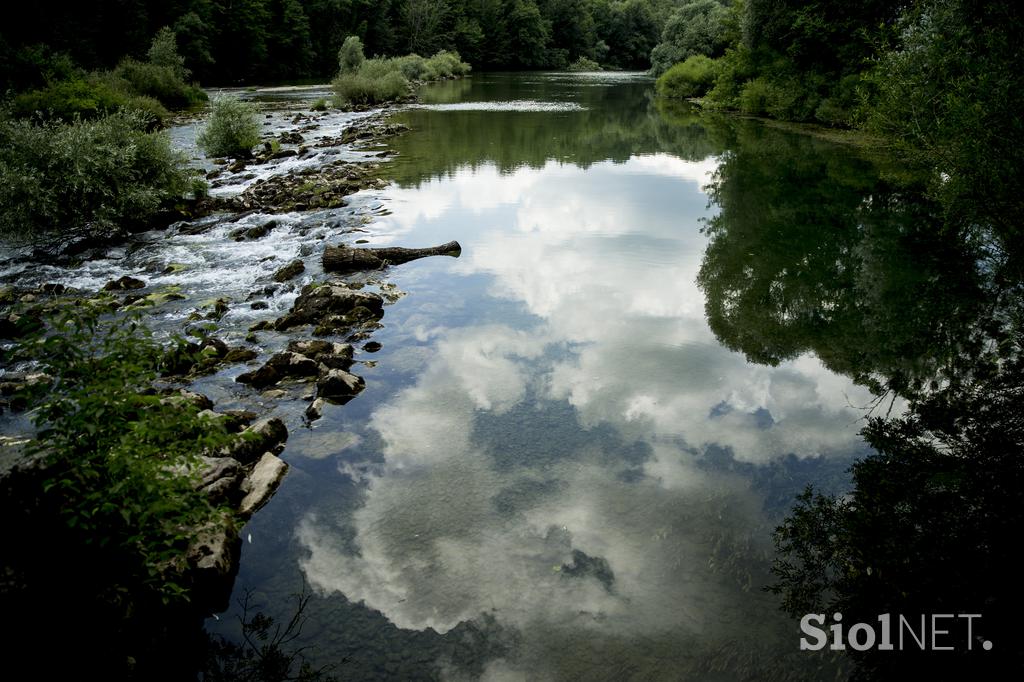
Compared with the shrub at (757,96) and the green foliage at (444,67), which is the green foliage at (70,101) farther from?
the green foliage at (444,67)

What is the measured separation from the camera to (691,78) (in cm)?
6550

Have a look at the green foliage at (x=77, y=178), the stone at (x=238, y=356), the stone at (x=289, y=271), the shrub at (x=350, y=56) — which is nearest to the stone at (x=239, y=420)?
the stone at (x=238, y=356)

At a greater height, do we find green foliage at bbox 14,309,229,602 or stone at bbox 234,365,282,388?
green foliage at bbox 14,309,229,602

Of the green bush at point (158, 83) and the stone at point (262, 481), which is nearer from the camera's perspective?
the stone at point (262, 481)

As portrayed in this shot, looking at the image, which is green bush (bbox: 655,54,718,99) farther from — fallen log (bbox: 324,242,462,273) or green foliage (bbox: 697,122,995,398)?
fallen log (bbox: 324,242,462,273)

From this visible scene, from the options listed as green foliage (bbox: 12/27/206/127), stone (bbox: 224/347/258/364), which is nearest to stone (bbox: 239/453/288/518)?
stone (bbox: 224/347/258/364)

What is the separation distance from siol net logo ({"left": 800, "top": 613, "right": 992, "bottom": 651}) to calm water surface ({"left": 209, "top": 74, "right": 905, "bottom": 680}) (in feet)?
0.78

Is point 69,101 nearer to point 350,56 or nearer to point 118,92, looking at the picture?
point 118,92

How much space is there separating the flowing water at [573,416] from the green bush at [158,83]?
3786cm

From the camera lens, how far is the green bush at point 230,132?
1284 inches

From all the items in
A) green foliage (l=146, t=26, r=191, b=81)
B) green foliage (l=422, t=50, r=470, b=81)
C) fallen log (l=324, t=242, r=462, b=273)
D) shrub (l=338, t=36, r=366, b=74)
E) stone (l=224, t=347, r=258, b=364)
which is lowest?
stone (l=224, t=347, r=258, b=364)

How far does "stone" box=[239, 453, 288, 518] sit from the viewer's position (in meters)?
8.04

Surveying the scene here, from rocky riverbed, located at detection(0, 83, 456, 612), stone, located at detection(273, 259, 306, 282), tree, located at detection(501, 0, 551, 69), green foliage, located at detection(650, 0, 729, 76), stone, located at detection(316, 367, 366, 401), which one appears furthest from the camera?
tree, located at detection(501, 0, 551, 69)

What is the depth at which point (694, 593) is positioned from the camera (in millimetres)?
6871
